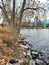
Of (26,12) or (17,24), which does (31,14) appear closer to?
(26,12)

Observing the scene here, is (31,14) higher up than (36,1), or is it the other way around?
(36,1)

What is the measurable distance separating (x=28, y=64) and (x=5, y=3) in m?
10.4

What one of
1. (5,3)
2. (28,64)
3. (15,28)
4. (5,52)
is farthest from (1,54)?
(5,3)

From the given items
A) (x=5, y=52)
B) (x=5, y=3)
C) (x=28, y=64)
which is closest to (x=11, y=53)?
(x=5, y=52)

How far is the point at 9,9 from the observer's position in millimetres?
18078

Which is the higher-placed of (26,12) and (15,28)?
(26,12)

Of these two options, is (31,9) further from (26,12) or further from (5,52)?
(5,52)

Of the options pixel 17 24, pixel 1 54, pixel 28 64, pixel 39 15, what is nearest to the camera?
pixel 28 64

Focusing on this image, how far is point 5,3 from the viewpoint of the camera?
1742cm

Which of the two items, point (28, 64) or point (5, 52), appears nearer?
point (28, 64)

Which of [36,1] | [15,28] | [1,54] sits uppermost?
[36,1]

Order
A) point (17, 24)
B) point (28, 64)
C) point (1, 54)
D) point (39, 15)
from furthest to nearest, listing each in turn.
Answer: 1. point (17, 24)
2. point (39, 15)
3. point (1, 54)
4. point (28, 64)

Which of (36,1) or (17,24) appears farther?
(17,24)

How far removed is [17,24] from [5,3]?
2.14 meters
